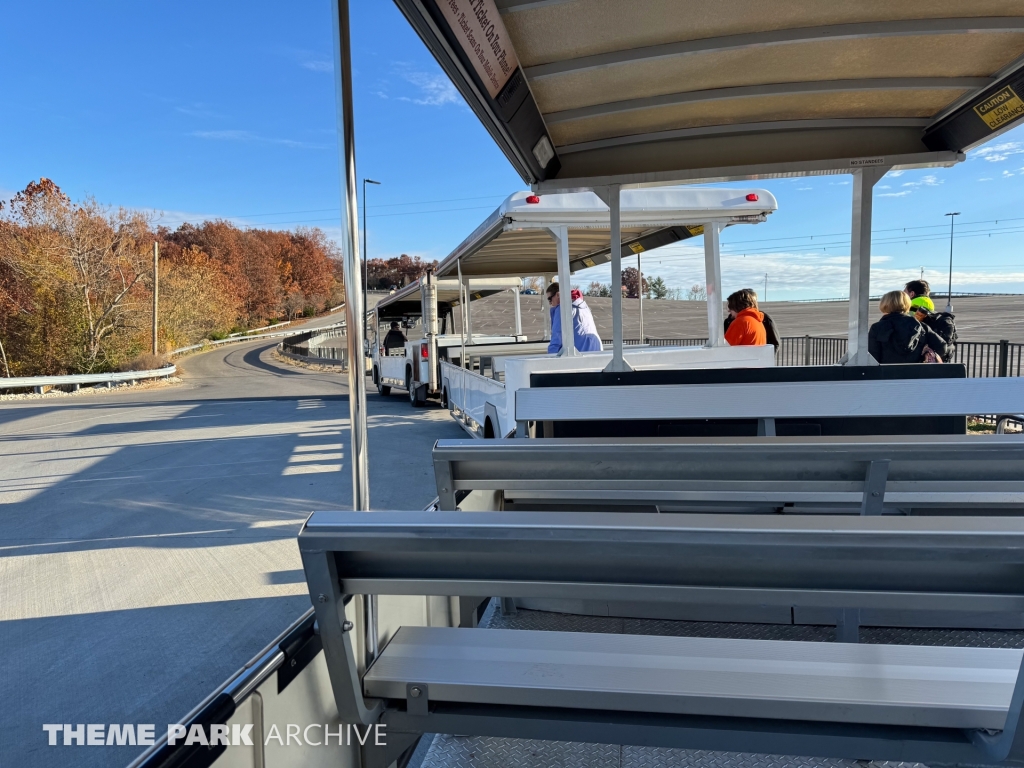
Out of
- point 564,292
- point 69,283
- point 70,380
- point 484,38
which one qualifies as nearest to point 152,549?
point 564,292

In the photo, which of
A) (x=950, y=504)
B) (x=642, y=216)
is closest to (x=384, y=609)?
(x=950, y=504)

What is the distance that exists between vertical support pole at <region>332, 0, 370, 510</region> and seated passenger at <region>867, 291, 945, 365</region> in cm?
Result: 570

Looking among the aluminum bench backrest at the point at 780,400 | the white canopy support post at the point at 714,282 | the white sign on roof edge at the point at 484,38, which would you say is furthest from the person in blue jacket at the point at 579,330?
the white sign on roof edge at the point at 484,38

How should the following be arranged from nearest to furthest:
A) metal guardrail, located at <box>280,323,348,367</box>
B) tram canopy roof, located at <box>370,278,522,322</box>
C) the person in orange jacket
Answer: the person in orange jacket < tram canopy roof, located at <box>370,278,522,322</box> < metal guardrail, located at <box>280,323,348,367</box>

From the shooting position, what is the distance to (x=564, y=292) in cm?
606

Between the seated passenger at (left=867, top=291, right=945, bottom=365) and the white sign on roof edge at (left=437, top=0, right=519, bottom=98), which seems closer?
the white sign on roof edge at (left=437, top=0, right=519, bottom=98)

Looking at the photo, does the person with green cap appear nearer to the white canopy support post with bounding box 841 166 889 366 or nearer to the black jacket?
the black jacket

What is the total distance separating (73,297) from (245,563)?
2959cm

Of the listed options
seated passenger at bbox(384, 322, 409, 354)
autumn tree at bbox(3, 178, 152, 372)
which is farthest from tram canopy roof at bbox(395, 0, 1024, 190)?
autumn tree at bbox(3, 178, 152, 372)

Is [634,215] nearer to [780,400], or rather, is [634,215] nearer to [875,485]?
[780,400]

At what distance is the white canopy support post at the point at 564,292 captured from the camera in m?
5.96

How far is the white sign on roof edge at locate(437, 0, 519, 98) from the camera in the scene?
2092mm

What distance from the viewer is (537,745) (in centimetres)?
214

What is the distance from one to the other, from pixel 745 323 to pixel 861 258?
1770mm
